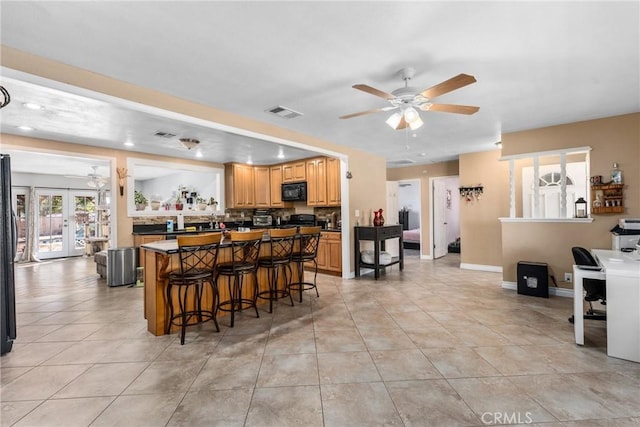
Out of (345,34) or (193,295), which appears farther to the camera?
(193,295)

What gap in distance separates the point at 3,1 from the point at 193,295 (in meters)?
2.75

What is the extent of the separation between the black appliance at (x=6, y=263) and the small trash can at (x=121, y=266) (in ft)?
8.18

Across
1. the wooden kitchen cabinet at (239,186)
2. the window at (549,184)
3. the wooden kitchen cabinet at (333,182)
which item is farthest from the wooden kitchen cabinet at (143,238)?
the window at (549,184)

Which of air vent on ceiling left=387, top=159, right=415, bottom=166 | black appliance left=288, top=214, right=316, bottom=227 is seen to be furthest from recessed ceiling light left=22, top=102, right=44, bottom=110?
air vent on ceiling left=387, top=159, right=415, bottom=166

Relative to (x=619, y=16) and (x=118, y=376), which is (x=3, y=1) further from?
(x=619, y=16)

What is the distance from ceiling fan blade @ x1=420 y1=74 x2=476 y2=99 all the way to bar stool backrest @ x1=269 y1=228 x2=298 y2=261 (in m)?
2.40

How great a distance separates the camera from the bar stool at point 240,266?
323cm

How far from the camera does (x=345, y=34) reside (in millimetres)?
2039

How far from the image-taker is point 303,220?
22.6 feet

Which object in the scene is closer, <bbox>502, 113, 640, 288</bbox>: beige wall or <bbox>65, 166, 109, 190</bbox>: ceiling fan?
<bbox>502, 113, 640, 288</bbox>: beige wall

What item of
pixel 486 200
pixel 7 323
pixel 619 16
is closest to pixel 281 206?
pixel 486 200

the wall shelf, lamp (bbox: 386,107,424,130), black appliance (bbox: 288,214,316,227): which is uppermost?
lamp (bbox: 386,107,424,130)

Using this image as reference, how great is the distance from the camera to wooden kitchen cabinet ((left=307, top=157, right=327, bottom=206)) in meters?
6.11

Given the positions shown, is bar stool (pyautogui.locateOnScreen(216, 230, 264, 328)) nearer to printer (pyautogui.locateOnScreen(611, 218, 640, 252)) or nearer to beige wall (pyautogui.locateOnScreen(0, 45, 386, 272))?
beige wall (pyautogui.locateOnScreen(0, 45, 386, 272))
